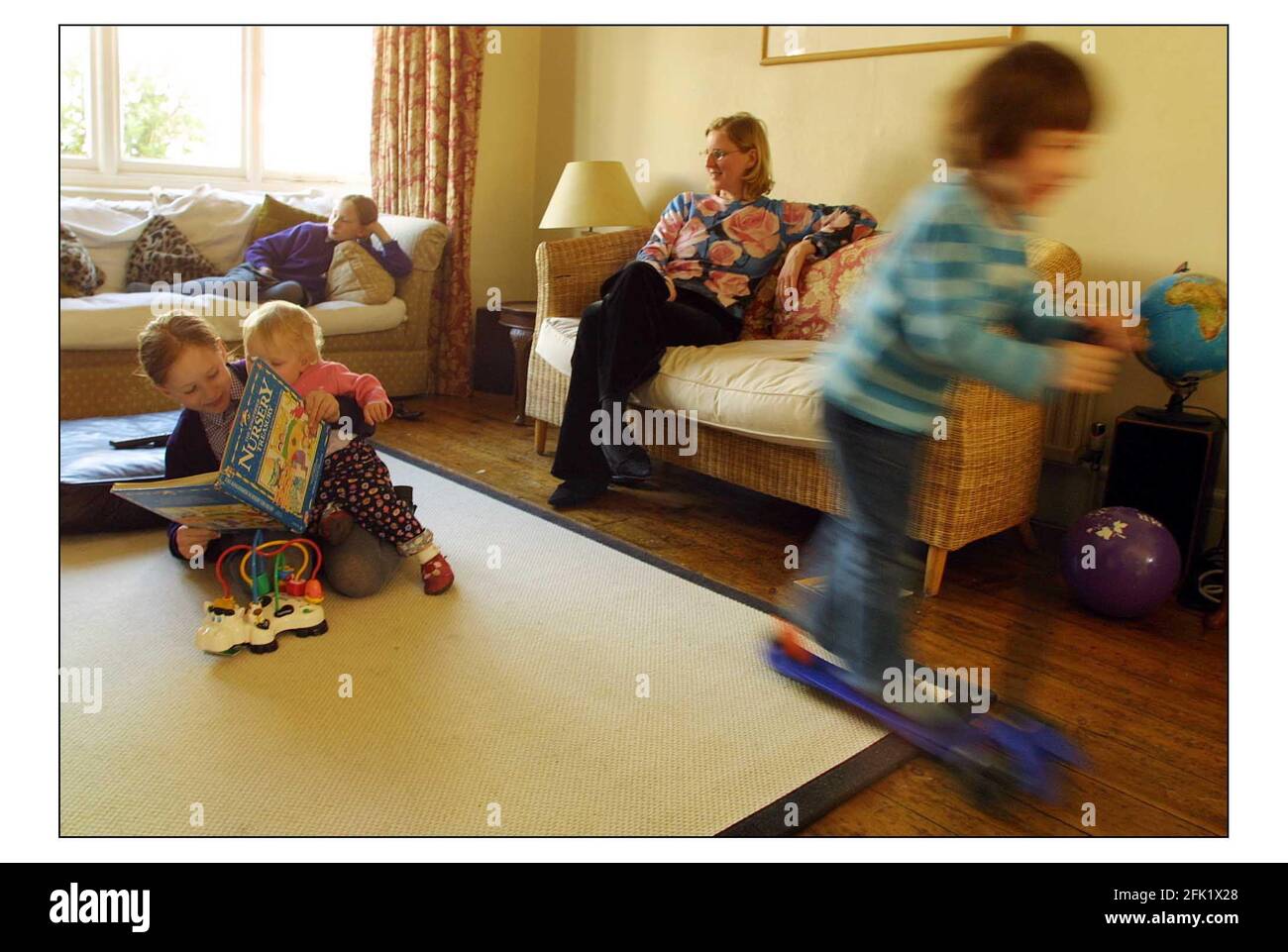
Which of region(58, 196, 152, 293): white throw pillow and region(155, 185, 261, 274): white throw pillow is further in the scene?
region(155, 185, 261, 274): white throw pillow

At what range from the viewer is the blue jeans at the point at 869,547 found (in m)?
1.46

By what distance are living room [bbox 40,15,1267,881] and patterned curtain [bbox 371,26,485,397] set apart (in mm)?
17

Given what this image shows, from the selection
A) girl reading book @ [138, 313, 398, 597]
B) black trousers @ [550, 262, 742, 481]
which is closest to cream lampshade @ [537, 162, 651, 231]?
black trousers @ [550, 262, 742, 481]

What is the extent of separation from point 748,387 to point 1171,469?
3.09 feet

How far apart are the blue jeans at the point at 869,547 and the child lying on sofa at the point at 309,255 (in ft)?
8.93

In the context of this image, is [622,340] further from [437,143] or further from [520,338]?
[437,143]

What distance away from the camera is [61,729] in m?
1.54

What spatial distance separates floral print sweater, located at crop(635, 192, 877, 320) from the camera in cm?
292

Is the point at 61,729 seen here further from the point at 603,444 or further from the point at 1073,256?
the point at 1073,256

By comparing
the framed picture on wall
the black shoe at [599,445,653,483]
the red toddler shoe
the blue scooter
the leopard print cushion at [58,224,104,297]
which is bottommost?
the blue scooter

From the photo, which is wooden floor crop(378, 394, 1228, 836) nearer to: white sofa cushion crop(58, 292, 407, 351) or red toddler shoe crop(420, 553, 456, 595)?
red toddler shoe crop(420, 553, 456, 595)

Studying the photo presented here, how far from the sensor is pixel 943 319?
132 centimetres

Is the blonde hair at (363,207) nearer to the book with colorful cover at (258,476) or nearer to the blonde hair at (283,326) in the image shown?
the blonde hair at (283,326)

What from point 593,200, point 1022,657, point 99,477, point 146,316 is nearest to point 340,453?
point 99,477
